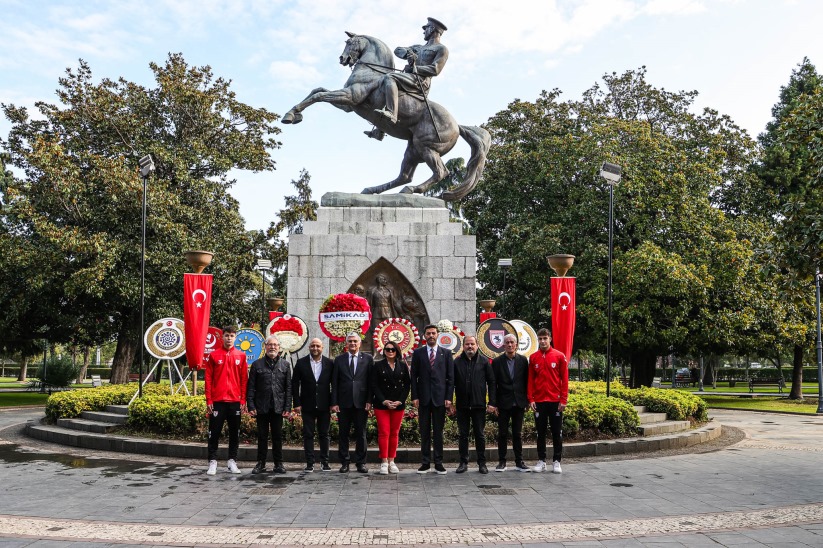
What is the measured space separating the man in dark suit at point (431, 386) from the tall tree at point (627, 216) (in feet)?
49.1

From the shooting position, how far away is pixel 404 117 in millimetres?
13781

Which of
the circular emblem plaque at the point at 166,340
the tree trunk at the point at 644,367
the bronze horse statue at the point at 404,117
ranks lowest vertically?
the tree trunk at the point at 644,367

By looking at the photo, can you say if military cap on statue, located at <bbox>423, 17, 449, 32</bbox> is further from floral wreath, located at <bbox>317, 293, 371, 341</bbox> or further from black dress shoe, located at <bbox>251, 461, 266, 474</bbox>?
black dress shoe, located at <bbox>251, 461, 266, 474</bbox>

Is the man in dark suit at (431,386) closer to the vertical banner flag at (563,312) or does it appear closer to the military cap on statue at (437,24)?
the vertical banner flag at (563,312)

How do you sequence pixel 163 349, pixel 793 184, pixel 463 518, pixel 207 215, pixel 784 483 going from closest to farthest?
pixel 463 518
pixel 784 483
pixel 163 349
pixel 207 215
pixel 793 184

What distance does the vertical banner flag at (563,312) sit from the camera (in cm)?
1284

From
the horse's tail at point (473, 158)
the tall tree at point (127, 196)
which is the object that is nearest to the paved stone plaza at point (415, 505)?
the horse's tail at point (473, 158)

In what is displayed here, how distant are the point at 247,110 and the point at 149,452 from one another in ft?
61.5

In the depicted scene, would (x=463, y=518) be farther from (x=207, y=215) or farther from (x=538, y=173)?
(x=538, y=173)

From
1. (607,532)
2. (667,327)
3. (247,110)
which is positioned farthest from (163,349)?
(667,327)

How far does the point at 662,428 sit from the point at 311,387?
6.71 m

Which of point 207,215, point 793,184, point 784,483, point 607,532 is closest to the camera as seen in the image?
point 607,532

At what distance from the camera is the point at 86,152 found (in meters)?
23.5

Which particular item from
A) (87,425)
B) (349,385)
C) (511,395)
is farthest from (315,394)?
(87,425)
